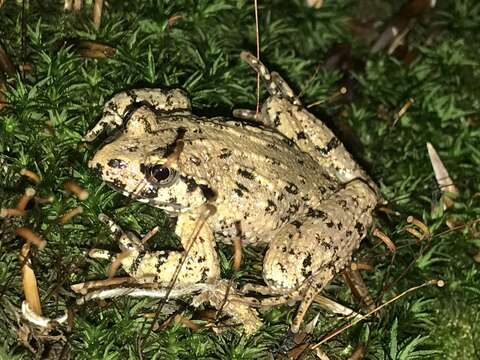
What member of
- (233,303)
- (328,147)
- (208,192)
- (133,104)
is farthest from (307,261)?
(133,104)

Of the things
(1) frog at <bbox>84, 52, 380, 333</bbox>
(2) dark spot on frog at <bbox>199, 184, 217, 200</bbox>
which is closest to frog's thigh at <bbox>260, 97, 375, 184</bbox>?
(1) frog at <bbox>84, 52, 380, 333</bbox>

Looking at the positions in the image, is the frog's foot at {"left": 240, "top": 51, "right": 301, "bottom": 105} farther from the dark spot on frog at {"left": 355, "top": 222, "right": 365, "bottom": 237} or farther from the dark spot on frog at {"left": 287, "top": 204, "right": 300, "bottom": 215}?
the dark spot on frog at {"left": 355, "top": 222, "right": 365, "bottom": 237}

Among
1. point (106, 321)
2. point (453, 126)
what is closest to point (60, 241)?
point (106, 321)

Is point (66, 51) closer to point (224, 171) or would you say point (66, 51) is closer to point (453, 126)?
point (224, 171)

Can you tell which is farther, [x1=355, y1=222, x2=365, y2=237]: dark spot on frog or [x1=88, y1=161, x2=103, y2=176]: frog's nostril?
[x1=355, y1=222, x2=365, y2=237]: dark spot on frog

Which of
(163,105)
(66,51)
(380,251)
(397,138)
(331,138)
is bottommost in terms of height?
(380,251)

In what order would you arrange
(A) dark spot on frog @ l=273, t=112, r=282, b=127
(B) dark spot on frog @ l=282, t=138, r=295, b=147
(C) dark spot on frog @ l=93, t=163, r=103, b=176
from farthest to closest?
(A) dark spot on frog @ l=273, t=112, r=282, b=127 → (B) dark spot on frog @ l=282, t=138, r=295, b=147 → (C) dark spot on frog @ l=93, t=163, r=103, b=176

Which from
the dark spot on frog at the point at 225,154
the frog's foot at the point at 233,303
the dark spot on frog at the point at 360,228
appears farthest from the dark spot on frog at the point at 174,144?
the dark spot on frog at the point at 360,228
